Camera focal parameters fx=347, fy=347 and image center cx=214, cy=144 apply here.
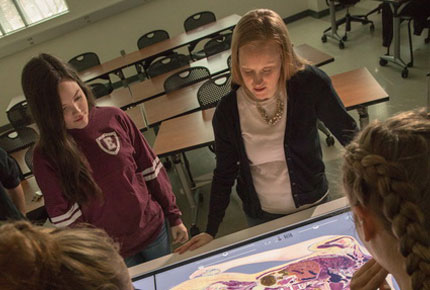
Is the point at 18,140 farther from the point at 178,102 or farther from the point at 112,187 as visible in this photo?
the point at 112,187

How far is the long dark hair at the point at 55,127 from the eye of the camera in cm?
124

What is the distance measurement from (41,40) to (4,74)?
0.89 meters

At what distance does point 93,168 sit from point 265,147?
2.27 ft

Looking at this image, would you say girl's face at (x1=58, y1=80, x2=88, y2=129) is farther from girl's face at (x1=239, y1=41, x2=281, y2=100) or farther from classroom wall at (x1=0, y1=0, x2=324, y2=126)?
classroom wall at (x1=0, y1=0, x2=324, y2=126)

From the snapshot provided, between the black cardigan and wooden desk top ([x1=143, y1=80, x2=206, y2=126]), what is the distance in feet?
5.40

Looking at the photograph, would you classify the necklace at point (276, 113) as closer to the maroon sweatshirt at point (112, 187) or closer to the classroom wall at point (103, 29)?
the maroon sweatshirt at point (112, 187)

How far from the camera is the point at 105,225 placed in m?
1.42

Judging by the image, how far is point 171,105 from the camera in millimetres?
3141

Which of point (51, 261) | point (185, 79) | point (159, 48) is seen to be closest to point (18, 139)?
point (185, 79)

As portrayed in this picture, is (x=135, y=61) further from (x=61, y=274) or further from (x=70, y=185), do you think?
(x=61, y=274)

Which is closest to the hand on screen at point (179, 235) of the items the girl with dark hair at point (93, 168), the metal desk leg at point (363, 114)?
the girl with dark hair at point (93, 168)

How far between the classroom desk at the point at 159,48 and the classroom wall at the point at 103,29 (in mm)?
1521

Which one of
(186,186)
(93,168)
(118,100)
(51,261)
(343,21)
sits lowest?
(186,186)

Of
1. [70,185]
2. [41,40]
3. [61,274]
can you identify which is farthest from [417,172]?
[41,40]
